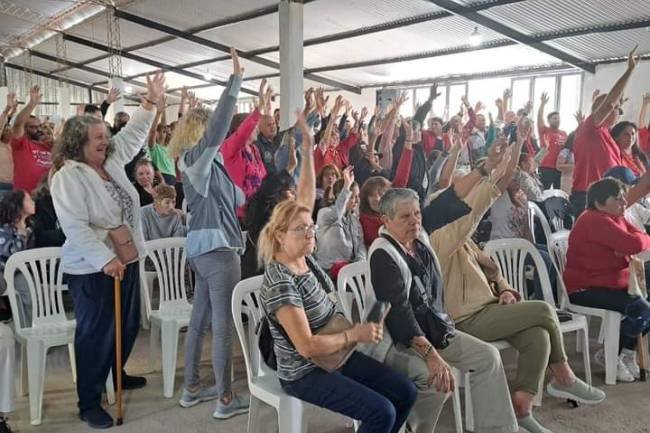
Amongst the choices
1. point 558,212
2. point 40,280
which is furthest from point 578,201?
point 40,280

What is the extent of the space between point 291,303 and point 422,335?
567mm

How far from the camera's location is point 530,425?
7.41 ft

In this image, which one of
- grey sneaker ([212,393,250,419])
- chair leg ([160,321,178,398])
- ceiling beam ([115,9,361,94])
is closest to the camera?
grey sneaker ([212,393,250,419])

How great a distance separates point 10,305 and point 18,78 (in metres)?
17.6

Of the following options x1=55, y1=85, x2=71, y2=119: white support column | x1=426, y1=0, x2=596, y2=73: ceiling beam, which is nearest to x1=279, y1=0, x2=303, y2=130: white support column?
x1=426, y1=0, x2=596, y2=73: ceiling beam

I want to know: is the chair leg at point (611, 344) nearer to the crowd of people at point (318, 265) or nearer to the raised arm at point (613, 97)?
the crowd of people at point (318, 265)

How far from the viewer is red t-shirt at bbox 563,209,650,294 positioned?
108 inches

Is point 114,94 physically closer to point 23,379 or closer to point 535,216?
point 23,379

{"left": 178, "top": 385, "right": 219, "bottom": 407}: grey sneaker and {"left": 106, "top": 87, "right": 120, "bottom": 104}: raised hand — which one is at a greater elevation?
{"left": 106, "top": 87, "right": 120, "bottom": 104}: raised hand

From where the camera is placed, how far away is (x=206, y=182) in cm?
230

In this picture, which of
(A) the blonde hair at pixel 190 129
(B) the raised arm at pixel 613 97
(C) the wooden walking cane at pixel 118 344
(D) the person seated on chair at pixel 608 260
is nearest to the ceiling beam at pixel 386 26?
(B) the raised arm at pixel 613 97

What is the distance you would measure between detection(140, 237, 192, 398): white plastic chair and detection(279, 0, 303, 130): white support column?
3790 mm

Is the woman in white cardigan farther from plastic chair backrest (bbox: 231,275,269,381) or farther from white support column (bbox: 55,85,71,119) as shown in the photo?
white support column (bbox: 55,85,71,119)

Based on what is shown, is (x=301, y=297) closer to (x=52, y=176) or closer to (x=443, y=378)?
(x=443, y=378)
